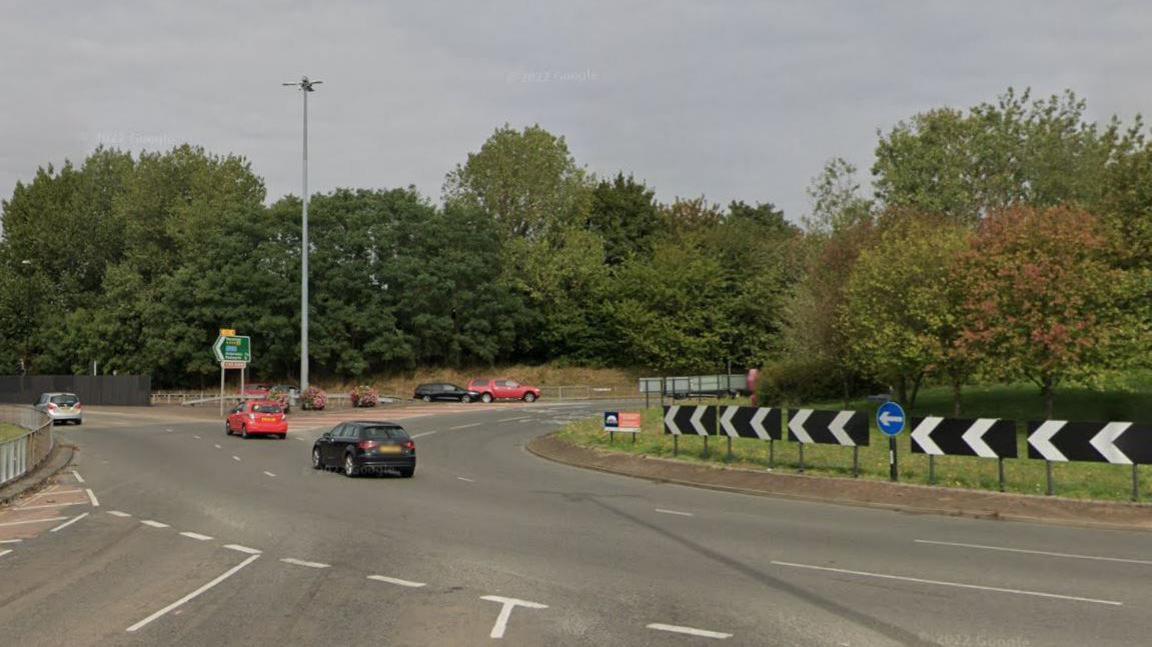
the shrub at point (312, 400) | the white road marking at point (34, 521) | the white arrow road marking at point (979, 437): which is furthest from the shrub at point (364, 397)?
the white arrow road marking at point (979, 437)

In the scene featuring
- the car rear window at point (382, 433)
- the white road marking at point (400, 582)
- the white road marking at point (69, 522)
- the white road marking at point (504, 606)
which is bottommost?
the white road marking at point (69, 522)

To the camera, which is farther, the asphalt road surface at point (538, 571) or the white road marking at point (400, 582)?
the white road marking at point (400, 582)

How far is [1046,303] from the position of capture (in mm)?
31141

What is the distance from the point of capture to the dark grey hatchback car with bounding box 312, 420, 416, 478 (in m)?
23.5

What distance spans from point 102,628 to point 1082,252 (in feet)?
105

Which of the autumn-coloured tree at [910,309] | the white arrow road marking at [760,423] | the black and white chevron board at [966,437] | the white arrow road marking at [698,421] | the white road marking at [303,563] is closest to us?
the white road marking at [303,563]

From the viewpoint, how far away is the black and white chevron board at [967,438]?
1814 centimetres

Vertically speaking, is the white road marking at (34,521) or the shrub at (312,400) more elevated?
the shrub at (312,400)

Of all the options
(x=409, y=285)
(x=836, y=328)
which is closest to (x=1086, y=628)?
(x=836, y=328)

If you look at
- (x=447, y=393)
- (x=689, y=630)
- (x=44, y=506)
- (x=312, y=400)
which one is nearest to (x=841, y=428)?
(x=689, y=630)

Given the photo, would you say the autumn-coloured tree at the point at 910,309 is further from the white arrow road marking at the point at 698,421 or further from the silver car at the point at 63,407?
the silver car at the point at 63,407

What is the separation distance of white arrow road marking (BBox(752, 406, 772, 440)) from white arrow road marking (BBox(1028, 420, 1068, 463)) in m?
5.99

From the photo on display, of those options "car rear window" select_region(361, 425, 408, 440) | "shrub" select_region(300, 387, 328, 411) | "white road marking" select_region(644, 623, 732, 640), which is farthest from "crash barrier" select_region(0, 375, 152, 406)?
"white road marking" select_region(644, 623, 732, 640)

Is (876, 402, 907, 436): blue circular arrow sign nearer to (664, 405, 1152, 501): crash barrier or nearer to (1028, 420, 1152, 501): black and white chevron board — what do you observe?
(664, 405, 1152, 501): crash barrier
